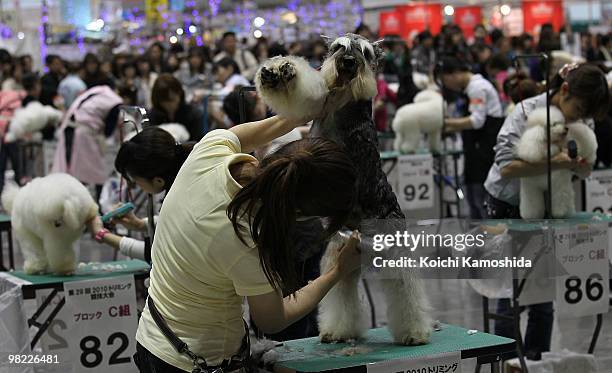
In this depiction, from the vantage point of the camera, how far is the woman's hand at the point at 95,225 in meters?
3.94

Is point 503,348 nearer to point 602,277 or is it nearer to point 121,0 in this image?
point 602,277

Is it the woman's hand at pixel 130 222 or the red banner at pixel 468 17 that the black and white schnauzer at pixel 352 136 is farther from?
the red banner at pixel 468 17

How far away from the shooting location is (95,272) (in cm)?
399

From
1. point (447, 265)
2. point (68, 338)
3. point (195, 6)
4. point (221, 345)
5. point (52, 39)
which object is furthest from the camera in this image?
point (195, 6)

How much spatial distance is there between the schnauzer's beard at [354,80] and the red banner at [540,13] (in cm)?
1852

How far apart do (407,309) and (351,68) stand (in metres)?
0.70

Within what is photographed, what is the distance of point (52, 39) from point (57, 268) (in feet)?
39.9

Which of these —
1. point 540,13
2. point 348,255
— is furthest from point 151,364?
point 540,13

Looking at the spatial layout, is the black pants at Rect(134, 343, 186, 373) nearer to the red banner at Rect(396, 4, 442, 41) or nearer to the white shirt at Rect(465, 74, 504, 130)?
the white shirt at Rect(465, 74, 504, 130)

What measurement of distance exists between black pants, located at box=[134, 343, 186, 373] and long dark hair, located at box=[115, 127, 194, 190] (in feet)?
3.30

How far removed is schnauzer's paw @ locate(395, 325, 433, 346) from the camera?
2627mm

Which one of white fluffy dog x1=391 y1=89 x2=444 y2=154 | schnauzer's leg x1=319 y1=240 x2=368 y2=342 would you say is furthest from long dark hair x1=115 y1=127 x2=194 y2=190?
white fluffy dog x1=391 y1=89 x2=444 y2=154

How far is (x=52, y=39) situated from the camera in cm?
1539

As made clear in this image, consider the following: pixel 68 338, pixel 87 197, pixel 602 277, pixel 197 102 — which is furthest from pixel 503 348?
pixel 197 102
